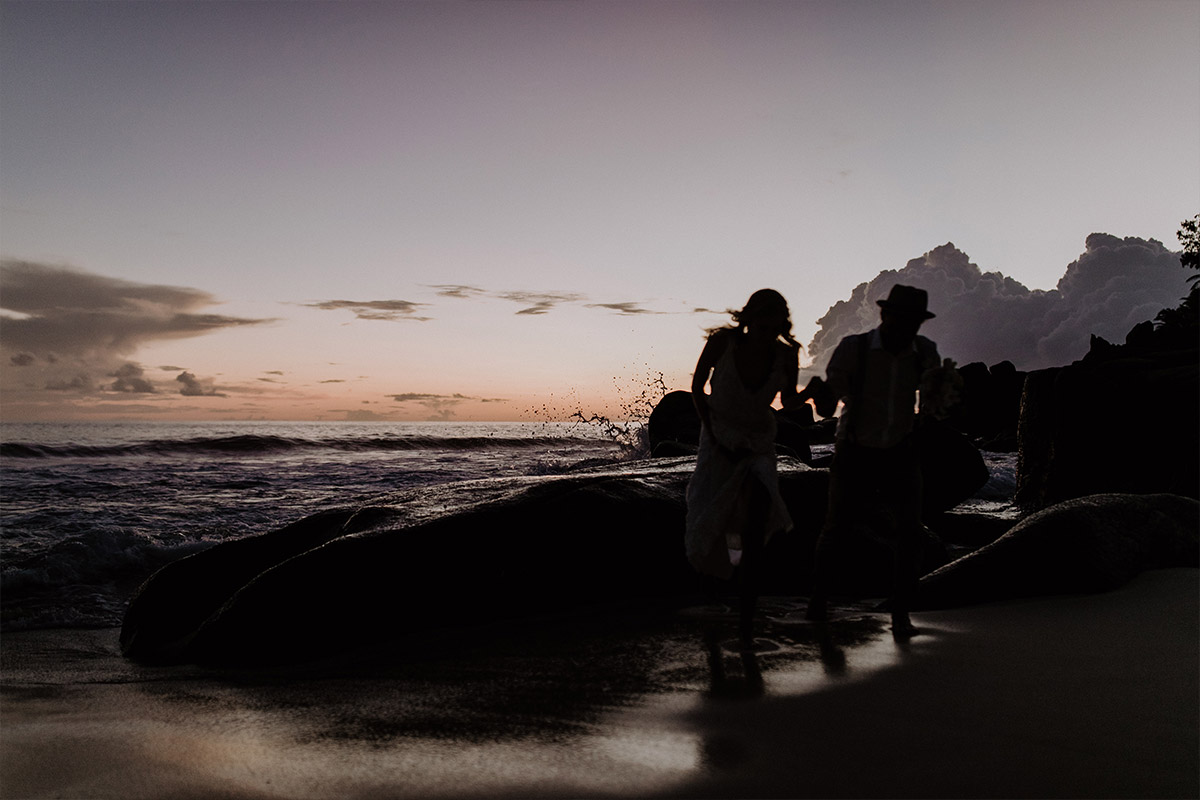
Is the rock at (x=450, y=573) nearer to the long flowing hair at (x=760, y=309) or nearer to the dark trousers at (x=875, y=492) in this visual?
the dark trousers at (x=875, y=492)

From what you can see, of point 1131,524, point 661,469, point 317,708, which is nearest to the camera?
point 317,708

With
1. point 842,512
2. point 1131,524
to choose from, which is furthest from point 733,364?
point 1131,524

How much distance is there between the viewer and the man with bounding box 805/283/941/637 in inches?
182

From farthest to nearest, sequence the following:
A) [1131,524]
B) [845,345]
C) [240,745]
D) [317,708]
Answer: [1131,524]
[845,345]
[317,708]
[240,745]

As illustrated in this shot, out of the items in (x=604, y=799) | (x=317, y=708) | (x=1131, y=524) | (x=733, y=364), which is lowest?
(x=317, y=708)

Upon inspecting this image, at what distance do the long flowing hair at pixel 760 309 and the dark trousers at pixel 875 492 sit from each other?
0.85 metres

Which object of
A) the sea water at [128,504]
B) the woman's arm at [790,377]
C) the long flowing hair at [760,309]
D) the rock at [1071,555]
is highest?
the long flowing hair at [760,309]

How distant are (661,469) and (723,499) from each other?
2467mm

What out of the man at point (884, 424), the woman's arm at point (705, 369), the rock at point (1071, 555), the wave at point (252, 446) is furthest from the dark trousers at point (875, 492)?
the wave at point (252, 446)

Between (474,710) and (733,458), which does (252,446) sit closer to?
(733,458)

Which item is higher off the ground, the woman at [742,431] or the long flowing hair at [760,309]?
the long flowing hair at [760,309]

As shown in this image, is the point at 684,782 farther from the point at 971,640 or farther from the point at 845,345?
the point at 845,345

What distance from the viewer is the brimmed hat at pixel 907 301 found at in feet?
15.0

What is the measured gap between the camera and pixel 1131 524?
552 cm
